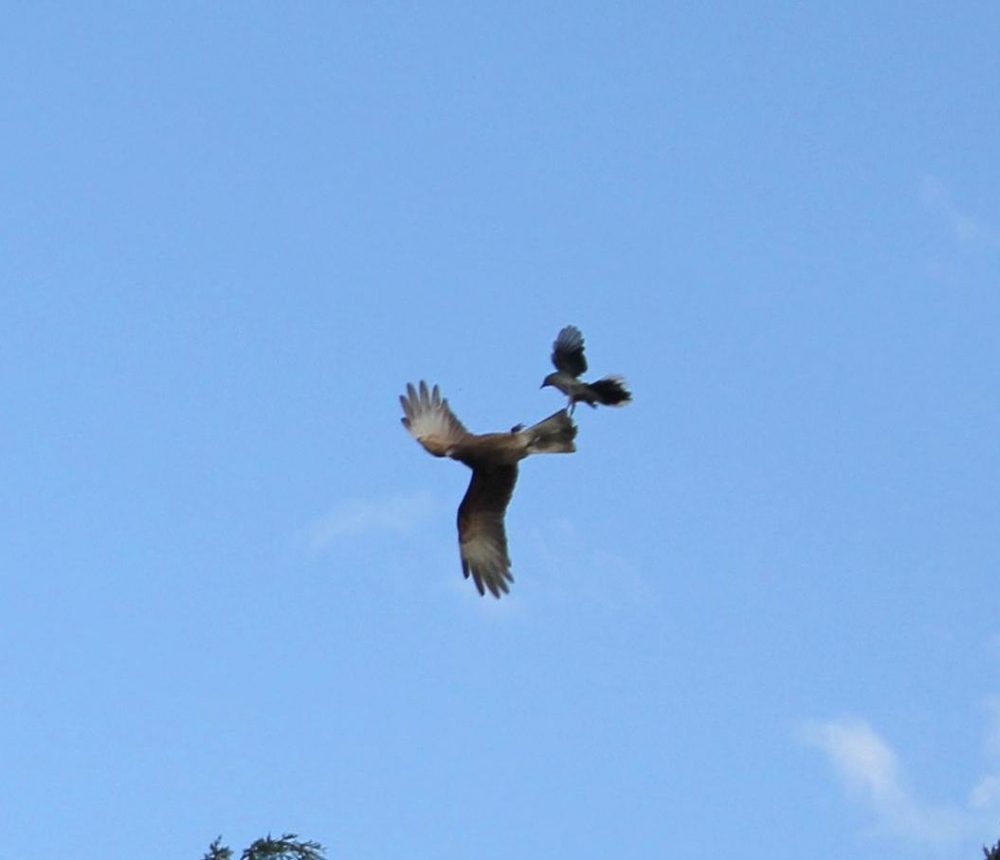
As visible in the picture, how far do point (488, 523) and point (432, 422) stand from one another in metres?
1.03

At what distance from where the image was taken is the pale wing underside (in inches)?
859

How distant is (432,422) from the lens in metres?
22.0

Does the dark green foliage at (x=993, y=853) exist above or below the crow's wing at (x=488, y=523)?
below

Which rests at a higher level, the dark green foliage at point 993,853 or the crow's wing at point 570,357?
the crow's wing at point 570,357

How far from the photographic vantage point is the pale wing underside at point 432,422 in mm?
21812

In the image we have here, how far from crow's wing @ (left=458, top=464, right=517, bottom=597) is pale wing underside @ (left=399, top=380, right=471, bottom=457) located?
36 cm

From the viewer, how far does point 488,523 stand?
2200 cm

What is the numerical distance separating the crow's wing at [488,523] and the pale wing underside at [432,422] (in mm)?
356

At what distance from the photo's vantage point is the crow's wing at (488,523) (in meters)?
21.9

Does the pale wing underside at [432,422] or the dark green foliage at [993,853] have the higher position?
the pale wing underside at [432,422]

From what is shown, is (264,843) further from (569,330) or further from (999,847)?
(999,847)

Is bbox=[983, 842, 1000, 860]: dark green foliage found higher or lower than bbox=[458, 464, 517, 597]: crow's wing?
lower

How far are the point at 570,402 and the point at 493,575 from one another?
1733 millimetres

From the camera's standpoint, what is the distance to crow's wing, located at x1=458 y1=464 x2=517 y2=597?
21938 mm
